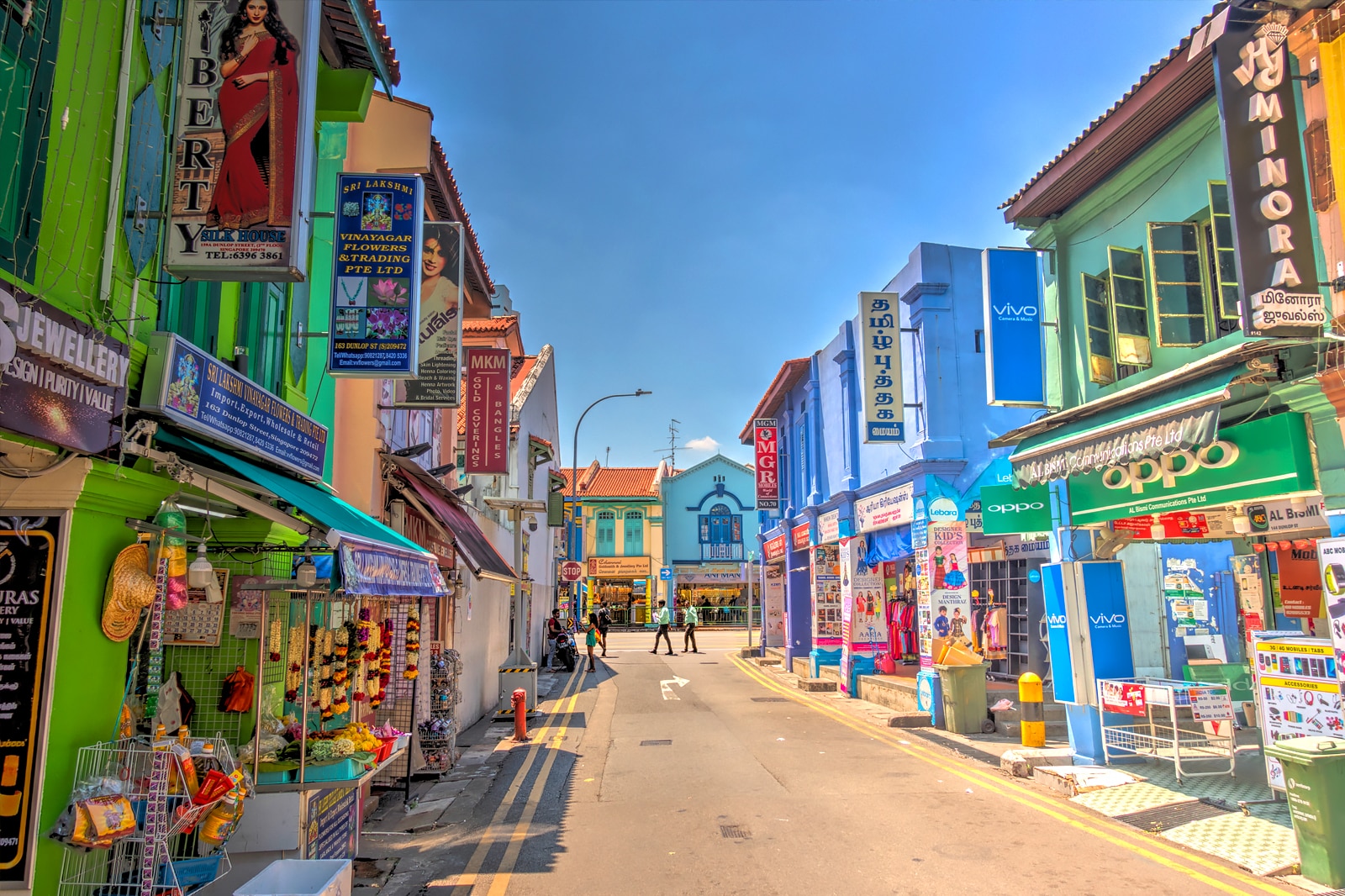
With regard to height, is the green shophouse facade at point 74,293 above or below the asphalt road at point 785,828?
above

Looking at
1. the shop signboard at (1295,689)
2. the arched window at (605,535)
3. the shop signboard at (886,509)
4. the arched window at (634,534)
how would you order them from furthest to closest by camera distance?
the arched window at (605,535)
the arched window at (634,534)
the shop signboard at (886,509)
the shop signboard at (1295,689)

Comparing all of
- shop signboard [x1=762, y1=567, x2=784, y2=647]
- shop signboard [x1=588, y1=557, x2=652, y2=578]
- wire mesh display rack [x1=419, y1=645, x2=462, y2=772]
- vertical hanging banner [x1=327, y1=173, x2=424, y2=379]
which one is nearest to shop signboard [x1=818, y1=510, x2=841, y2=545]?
shop signboard [x1=762, y1=567, x2=784, y2=647]

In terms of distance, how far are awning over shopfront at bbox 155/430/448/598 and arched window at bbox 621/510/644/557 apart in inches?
1932

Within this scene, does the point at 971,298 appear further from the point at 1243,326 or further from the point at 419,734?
the point at 419,734

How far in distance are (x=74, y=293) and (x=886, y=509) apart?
49.8 feet

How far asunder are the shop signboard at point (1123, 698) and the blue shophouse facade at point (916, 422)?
3.40 metres

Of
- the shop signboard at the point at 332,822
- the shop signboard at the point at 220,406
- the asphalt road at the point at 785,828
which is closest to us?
the shop signboard at the point at 220,406

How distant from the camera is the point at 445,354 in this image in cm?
1107

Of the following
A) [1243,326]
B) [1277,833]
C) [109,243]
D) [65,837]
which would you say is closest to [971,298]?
Result: [1243,326]

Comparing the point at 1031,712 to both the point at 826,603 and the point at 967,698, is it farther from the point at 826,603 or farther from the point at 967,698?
the point at 826,603

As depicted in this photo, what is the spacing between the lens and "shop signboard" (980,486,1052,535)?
459 inches

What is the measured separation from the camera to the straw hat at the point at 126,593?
479 cm

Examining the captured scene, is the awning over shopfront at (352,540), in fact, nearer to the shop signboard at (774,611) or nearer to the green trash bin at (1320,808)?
the green trash bin at (1320,808)

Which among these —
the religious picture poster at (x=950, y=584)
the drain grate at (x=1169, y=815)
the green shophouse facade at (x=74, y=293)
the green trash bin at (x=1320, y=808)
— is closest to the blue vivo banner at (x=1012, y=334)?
the religious picture poster at (x=950, y=584)
